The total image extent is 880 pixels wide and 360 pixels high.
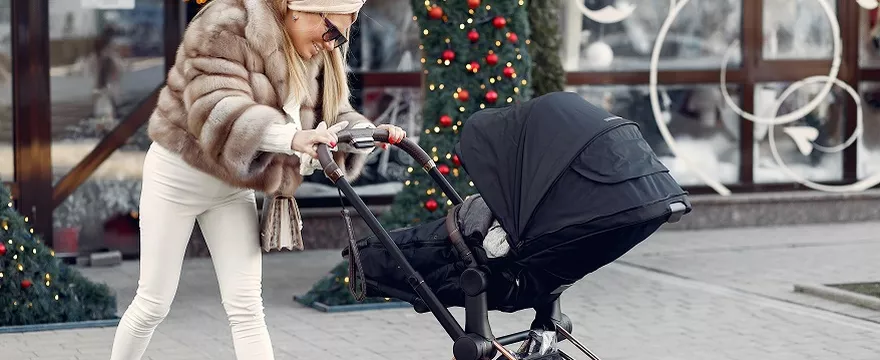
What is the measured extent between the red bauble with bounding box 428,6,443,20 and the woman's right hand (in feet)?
11.9

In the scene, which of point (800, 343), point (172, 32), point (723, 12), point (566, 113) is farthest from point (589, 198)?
point (723, 12)

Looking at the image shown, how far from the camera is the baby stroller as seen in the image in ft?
14.9

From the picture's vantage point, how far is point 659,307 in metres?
8.62

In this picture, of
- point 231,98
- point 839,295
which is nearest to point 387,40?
point 839,295

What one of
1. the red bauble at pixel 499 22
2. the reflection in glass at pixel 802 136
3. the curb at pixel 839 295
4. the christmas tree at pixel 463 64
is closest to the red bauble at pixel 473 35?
the christmas tree at pixel 463 64

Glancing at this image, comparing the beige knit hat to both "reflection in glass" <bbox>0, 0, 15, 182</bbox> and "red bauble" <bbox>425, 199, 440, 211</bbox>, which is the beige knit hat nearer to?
"red bauble" <bbox>425, 199, 440, 211</bbox>

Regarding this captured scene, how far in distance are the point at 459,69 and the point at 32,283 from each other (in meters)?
2.61

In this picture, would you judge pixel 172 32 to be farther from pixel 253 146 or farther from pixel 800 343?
pixel 253 146

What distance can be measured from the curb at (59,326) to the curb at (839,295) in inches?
159

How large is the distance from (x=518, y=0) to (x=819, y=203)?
4.79 metres

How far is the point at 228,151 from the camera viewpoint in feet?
16.6

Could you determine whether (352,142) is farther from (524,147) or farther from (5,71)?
(5,71)

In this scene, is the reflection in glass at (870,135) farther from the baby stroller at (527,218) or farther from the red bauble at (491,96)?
the baby stroller at (527,218)

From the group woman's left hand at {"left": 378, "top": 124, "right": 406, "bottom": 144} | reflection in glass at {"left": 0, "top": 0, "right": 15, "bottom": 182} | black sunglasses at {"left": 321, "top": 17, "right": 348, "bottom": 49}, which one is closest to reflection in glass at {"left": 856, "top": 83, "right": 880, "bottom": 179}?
reflection in glass at {"left": 0, "top": 0, "right": 15, "bottom": 182}
